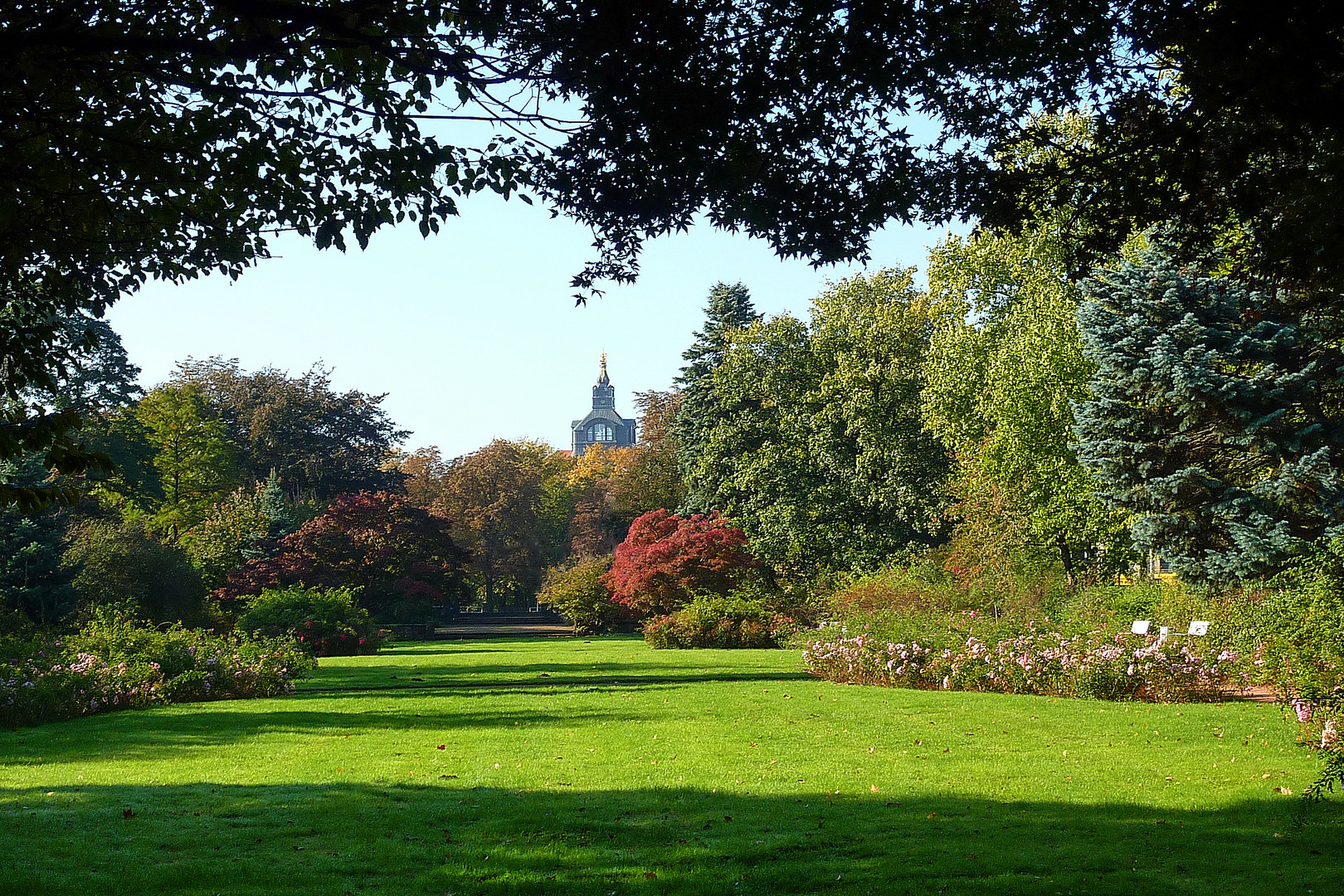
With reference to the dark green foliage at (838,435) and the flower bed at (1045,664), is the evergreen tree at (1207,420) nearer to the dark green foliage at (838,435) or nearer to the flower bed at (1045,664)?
the flower bed at (1045,664)

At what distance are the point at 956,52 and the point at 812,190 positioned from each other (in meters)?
1.18

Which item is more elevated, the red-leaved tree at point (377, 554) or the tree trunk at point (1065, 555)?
the red-leaved tree at point (377, 554)

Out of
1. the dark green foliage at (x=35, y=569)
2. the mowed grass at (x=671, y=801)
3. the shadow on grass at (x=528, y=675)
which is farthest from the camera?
the dark green foliage at (x=35, y=569)

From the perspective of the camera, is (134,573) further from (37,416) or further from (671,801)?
(37,416)

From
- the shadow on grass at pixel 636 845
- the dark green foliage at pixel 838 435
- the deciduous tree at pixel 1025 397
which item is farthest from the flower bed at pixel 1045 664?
the dark green foliage at pixel 838 435

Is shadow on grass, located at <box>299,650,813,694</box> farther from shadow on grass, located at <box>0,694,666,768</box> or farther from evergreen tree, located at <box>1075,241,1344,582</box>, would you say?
evergreen tree, located at <box>1075,241,1344,582</box>

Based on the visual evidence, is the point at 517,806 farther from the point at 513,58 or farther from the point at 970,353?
the point at 970,353

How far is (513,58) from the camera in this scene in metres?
6.21

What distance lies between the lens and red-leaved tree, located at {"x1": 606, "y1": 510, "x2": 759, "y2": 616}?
106ft

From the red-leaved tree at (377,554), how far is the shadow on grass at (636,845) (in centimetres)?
2506

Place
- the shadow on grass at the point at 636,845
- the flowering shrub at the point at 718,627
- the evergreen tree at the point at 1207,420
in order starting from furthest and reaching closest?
the flowering shrub at the point at 718,627 < the evergreen tree at the point at 1207,420 < the shadow on grass at the point at 636,845

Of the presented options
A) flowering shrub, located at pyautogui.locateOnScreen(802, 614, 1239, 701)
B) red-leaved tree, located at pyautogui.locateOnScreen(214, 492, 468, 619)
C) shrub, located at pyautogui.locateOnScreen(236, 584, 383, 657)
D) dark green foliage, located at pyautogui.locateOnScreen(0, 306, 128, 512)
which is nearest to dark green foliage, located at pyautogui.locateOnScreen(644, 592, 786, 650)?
shrub, located at pyautogui.locateOnScreen(236, 584, 383, 657)

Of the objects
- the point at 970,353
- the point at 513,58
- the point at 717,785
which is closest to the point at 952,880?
the point at 717,785

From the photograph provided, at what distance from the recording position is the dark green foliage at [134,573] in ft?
83.5
